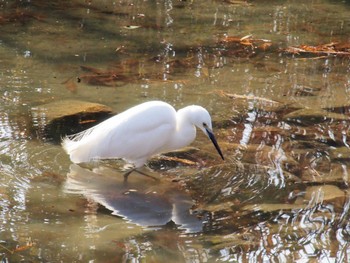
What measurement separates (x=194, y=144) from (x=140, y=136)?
24.0 inches

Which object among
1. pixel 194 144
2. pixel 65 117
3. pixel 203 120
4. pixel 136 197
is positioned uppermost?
pixel 203 120

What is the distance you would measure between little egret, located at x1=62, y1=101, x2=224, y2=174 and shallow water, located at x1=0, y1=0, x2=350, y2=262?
0.14 m

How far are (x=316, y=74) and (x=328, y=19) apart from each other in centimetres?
222

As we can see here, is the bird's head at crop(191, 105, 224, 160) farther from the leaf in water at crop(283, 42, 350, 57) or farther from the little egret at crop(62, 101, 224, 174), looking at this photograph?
the leaf in water at crop(283, 42, 350, 57)

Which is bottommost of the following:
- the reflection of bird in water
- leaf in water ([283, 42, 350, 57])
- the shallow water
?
the reflection of bird in water

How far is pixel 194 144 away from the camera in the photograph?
548 cm

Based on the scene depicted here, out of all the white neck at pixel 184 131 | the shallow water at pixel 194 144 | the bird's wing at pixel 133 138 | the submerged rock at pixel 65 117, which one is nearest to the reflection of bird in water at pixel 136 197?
the shallow water at pixel 194 144

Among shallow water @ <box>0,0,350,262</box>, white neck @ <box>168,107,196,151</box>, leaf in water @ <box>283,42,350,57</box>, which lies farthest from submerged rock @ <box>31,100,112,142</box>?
leaf in water @ <box>283,42,350,57</box>

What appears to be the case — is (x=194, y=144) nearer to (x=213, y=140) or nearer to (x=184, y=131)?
(x=184, y=131)

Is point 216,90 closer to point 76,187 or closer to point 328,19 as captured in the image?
point 76,187

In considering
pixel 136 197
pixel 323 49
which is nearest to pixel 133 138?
pixel 136 197

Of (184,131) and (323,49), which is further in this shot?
(323,49)

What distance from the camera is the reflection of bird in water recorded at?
4.31 meters

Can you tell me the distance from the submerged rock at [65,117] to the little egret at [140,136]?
1.43 ft
